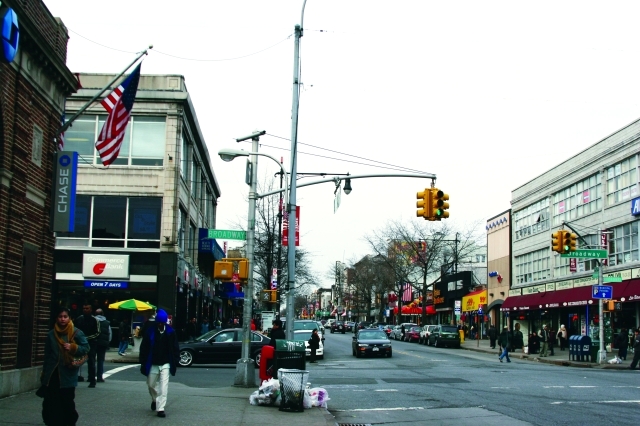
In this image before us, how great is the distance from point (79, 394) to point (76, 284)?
2182cm

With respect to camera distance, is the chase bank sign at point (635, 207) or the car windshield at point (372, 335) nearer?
the car windshield at point (372, 335)

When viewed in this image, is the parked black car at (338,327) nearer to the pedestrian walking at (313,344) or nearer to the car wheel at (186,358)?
the pedestrian walking at (313,344)

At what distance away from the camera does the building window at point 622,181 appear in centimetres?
3941

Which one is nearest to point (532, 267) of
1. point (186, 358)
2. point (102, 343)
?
point (186, 358)

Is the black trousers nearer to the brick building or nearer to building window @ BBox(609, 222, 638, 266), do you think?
the brick building

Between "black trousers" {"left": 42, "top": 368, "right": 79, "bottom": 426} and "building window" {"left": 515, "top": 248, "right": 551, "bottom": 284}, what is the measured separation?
45.5 meters

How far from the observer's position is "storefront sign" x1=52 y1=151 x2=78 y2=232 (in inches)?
634

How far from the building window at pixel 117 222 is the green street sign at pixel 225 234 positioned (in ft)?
58.1

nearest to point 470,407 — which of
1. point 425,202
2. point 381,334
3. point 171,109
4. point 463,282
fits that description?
point 425,202

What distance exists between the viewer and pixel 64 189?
53.1 feet

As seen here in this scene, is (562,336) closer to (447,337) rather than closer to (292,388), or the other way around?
(447,337)

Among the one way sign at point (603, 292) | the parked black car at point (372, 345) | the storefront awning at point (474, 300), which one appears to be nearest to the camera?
the one way sign at point (603, 292)

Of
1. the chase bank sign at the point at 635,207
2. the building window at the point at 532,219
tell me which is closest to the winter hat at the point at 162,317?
the chase bank sign at the point at 635,207

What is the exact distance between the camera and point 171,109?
36.9 meters
